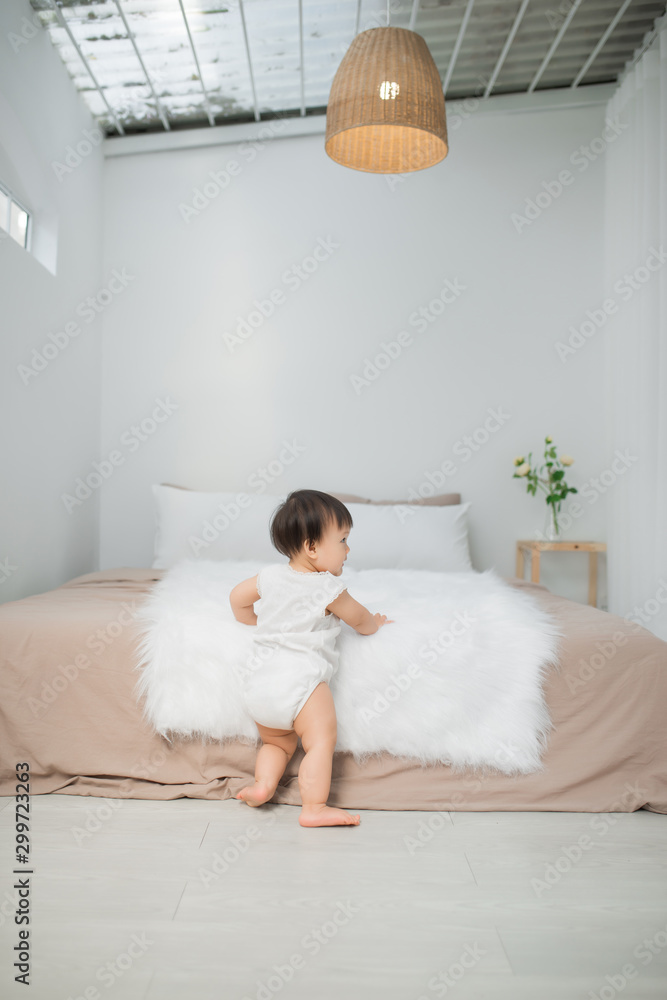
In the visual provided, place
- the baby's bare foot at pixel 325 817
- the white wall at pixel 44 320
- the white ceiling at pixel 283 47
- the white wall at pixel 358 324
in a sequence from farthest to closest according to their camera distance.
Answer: the white wall at pixel 358 324 < the white ceiling at pixel 283 47 < the white wall at pixel 44 320 < the baby's bare foot at pixel 325 817

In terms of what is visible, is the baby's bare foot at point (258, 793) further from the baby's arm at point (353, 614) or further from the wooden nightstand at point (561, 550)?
the wooden nightstand at point (561, 550)

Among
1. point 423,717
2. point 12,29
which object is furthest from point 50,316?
point 423,717

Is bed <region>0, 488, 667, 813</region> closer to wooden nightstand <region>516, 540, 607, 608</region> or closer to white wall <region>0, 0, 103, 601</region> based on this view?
white wall <region>0, 0, 103, 601</region>

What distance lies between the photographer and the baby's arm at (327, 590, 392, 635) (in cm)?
160

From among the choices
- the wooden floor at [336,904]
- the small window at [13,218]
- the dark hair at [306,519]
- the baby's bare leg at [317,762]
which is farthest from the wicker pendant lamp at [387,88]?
the wooden floor at [336,904]

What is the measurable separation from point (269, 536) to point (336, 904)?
1.72 metres

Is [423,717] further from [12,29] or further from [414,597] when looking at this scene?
[12,29]

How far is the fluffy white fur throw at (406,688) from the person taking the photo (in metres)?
1.60

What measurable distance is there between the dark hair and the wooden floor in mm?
646

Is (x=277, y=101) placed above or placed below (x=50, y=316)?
above

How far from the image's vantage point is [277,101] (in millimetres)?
3234

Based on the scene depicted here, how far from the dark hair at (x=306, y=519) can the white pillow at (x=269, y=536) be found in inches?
41.3

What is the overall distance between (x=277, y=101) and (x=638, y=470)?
242cm

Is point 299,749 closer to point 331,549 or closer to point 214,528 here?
point 331,549
